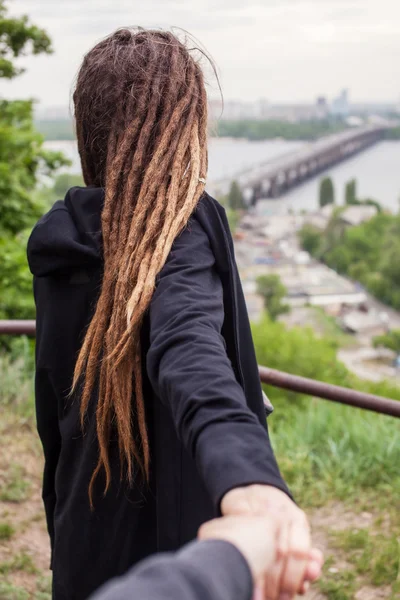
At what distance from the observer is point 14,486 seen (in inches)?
112

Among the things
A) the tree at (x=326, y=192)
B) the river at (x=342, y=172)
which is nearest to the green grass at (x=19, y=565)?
the river at (x=342, y=172)

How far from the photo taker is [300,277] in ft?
176

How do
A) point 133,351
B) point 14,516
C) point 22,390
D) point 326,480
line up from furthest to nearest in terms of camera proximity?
point 22,390 → point 326,480 → point 14,516 → point 133,351

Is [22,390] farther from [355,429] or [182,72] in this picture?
[182,72]

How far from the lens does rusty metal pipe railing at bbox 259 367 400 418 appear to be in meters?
2.16

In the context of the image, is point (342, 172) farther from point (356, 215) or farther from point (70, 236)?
point (70, 236)

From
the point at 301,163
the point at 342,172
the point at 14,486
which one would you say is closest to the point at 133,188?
the point at 14,486

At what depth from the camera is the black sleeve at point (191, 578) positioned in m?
0.53

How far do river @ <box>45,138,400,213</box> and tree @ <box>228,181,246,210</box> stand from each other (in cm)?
202

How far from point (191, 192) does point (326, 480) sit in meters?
2.14

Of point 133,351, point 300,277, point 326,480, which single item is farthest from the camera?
point 300,277

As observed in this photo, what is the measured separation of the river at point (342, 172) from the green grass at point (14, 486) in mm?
50842

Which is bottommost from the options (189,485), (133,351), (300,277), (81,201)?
(300,277)

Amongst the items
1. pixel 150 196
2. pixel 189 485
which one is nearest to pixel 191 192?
pixel 150 196
